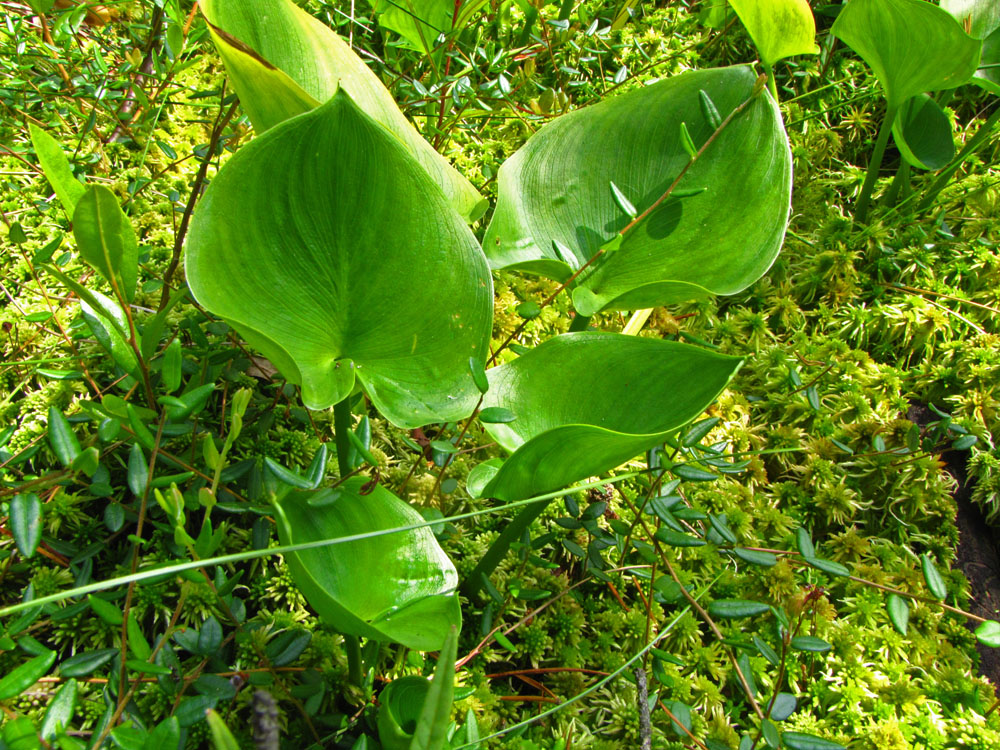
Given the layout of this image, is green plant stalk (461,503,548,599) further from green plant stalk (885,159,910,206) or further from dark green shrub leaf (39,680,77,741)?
green plant stalk (885,159,910,206)

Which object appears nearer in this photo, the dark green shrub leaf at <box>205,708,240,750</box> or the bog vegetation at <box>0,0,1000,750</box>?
the dark green shrub leaf at <box>205,708,240,750</box>

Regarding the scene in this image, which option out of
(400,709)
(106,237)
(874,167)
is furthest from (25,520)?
(874,167)

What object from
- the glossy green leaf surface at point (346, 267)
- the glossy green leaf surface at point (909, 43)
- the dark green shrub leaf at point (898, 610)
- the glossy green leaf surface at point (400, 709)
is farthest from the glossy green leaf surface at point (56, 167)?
the glossy green leaf surface at point (909, 43)

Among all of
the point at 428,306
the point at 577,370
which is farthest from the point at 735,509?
the point at 428,306

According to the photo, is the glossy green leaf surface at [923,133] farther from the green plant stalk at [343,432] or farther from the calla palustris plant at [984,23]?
the green plant stalk at [343,432]

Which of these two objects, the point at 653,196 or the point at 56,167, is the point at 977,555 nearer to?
the point at 653,196

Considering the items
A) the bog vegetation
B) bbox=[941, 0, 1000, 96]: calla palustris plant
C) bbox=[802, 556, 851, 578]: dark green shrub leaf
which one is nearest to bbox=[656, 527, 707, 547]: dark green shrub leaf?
the bog vegetation
